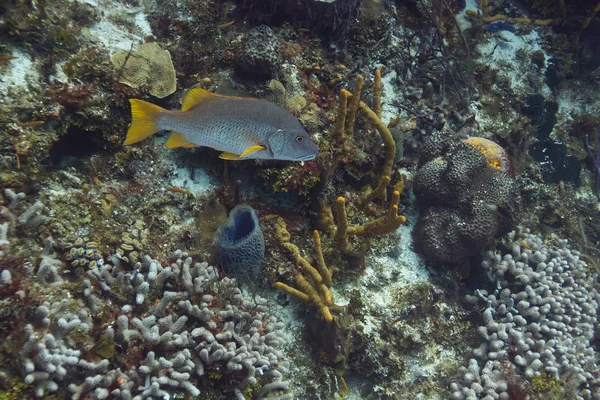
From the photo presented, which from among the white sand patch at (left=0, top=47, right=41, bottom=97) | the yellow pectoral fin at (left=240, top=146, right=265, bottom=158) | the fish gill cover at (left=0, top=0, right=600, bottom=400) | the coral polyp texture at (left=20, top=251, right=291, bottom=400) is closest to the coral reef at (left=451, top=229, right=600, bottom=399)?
the fish gill cover at (left=0, top=0, right=600, bottom=400)

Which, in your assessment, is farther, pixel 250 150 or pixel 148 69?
pixel 148 69

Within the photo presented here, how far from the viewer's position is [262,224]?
3748mm

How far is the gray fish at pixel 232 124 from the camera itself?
2799 mm

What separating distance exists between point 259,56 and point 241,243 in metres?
2.13

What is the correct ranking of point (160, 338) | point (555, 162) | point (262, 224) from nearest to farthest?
point (160, 338)
point (262, 224)
point (555, 162)

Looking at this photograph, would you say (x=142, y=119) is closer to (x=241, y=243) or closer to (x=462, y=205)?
(x=241, y=243)

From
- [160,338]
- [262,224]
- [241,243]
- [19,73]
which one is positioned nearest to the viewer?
[160,338]

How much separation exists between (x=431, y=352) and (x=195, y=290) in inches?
106

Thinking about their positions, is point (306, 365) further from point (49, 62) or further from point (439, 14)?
point (439, 14)

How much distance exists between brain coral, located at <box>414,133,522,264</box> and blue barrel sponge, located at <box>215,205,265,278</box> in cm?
222

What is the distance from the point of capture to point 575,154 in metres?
6.86

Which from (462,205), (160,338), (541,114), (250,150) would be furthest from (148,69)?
(541,114)

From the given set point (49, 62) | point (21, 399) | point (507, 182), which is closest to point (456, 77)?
point (507, 182)

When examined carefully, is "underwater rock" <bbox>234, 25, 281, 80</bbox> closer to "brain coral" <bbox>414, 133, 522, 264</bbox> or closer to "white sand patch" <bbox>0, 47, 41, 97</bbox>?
"white sand patch" <bbox>0, 47, 41, 97</bbox>
